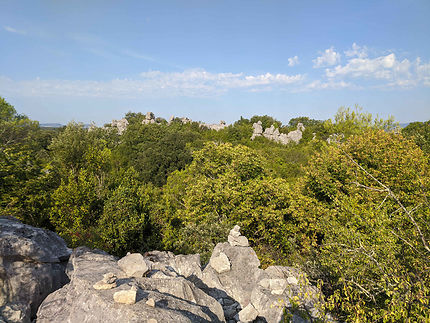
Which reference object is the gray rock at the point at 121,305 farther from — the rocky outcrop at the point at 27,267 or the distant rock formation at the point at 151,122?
the distant rock formation at the point at 151,122

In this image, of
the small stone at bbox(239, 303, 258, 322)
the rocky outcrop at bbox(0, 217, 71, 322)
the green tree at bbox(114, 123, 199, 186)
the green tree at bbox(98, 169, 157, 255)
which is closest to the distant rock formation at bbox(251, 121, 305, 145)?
the green tree at bbox(114, 123, 199, 186)

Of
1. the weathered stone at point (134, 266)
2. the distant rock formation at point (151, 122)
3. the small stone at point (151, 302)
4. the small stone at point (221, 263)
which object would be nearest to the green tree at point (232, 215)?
the small stone at point (221, 263)

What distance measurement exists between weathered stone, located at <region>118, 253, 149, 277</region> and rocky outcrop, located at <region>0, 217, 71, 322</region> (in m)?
2.74

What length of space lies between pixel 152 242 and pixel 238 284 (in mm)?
9104

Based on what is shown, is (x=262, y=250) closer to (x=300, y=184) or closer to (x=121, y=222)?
(x=300, y=184)

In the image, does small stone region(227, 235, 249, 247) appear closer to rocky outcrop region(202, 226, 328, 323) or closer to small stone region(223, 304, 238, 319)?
Answer: rocky outcrop region(202, 226, 328, 323)

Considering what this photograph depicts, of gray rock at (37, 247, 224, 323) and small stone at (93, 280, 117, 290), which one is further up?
small stone at (93, 280, 117, 290)

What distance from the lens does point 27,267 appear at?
832 cm

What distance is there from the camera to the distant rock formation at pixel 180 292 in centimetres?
530

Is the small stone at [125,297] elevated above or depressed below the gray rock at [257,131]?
below

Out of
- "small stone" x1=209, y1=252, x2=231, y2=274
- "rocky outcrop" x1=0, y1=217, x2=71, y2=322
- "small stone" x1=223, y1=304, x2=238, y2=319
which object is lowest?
"small stone" x1=223, y1=304, x2=238, y2=319

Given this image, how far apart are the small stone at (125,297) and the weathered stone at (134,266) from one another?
2.09 meters

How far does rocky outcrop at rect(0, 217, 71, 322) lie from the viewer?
773 cm

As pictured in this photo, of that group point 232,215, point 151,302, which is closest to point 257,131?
point 232,215
